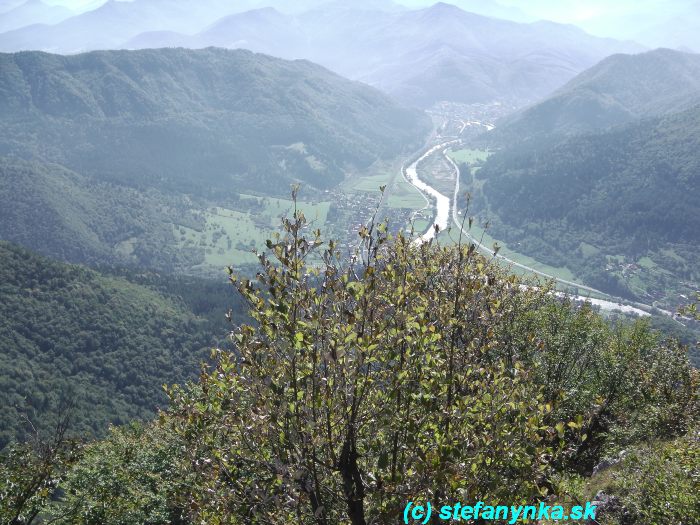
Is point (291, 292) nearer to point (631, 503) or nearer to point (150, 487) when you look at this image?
point (631, 503)

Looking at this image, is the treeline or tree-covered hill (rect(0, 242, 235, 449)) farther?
tree-covered hill (rect(0, 242, 235, 449))

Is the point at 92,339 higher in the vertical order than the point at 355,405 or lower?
lower

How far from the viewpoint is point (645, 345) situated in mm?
34000

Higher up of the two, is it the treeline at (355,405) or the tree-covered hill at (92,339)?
the treeline at (355,405)

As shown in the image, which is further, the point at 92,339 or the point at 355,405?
the point at 92,339

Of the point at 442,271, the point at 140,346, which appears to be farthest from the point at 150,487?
the point at 140,346

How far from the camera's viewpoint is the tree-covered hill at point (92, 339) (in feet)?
369

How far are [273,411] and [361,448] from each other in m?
3.94

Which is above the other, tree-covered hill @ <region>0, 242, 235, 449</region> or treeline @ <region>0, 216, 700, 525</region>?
treeline @ <region>0, 216, 700, 525</region>

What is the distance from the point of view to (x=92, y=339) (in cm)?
13912

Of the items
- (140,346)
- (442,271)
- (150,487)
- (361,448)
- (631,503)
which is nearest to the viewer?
(361,448)

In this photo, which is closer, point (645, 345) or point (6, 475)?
point (6, 475)

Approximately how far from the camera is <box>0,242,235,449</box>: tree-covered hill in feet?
369

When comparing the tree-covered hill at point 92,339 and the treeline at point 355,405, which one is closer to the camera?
the treeline at point 355,405
